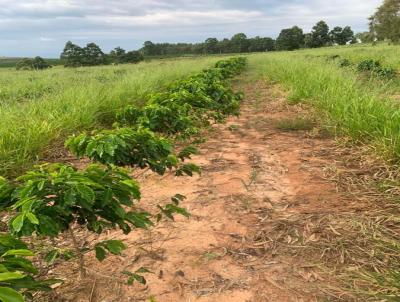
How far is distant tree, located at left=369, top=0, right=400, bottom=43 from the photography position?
40.4 metres

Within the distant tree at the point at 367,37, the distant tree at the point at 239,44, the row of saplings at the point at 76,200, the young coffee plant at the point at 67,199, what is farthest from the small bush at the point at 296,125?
the distant tree at the point at 239,44

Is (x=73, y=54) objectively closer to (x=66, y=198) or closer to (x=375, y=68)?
(x=375, y=68)

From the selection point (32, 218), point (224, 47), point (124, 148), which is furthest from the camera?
point (224, 47)

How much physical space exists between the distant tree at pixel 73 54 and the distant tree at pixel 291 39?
3873 cm

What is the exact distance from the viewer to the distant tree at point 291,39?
71225 millimetres

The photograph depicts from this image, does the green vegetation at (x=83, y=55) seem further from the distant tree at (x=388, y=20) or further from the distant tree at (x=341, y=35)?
the distant tree at (x=341, y=35)

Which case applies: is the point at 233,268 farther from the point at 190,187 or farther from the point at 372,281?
the point at 190,187

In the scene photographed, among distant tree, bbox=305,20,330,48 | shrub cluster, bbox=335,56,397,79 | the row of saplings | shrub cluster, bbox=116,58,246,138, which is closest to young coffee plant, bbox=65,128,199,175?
the row of saplings

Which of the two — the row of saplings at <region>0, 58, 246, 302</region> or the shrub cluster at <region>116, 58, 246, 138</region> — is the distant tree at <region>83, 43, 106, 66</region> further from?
the row of saplings at <region>0, 58, 246, 302</region>

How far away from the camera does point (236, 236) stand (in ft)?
9.20

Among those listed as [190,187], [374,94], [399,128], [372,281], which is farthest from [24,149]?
[374,94]

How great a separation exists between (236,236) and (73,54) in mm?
46345

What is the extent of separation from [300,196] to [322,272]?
1174 millimetres

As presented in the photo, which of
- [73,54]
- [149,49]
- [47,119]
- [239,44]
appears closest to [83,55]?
[73,54]
